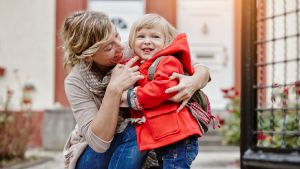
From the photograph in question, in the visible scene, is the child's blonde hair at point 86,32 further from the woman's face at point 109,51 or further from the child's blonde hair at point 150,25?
the child's blonde hair at point 150,25

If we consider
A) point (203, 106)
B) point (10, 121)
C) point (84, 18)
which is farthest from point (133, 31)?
point (10, 121)

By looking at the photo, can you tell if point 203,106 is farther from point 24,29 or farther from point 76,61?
point 24,29

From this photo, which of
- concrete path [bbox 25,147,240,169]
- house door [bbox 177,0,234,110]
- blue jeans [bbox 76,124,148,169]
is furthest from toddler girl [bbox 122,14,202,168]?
house door [bbox 177,0,234,110]

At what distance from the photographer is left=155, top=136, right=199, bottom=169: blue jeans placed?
147 centimetres

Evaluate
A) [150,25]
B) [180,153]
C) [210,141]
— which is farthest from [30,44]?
[180,153]

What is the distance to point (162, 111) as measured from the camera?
4.89 ft

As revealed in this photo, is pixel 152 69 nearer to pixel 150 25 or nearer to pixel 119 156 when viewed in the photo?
pixel 150 25

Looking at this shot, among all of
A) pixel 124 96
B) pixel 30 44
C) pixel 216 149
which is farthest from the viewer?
pixel 30 44

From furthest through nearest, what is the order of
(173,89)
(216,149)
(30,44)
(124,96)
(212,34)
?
(212,34) < (30,44) < (216,149) < (124,96) < (173,89)

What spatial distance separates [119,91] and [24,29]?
442 cm

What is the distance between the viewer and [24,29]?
17.2 ft

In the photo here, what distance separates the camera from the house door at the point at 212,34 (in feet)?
17.9

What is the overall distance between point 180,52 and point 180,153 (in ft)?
1.89

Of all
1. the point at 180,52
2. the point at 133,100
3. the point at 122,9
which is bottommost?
the point at 133,100
